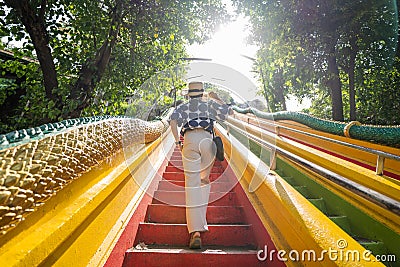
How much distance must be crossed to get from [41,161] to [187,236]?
186 centimetres

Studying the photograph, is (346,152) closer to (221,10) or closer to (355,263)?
(355,263)

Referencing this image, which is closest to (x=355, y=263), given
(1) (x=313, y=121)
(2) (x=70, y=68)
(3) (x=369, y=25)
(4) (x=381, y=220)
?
(4) (x=381, y=220)

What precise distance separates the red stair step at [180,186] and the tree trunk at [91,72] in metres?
1.64

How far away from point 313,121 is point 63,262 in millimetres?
4557

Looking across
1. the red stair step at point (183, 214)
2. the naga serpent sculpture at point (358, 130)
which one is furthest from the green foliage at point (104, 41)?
the naga serpent sculpture at point (358, 130)

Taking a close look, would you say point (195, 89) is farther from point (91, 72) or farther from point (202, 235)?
point (91, 72)

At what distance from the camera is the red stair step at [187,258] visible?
2.39 metres

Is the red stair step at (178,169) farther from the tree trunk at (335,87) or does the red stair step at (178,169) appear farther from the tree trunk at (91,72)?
the tree trunk at (335,87)

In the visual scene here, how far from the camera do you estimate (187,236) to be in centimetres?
286

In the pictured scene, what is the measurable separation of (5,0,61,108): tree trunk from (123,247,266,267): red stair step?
2792 millimetres

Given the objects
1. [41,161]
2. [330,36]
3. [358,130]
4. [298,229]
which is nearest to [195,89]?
[298,229]

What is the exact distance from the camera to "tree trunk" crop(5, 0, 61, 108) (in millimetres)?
4027

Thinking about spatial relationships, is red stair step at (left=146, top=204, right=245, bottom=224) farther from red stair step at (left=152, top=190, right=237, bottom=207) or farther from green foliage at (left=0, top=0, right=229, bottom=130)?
green foliage at (left=0, top=0, right=229, bottom=130)

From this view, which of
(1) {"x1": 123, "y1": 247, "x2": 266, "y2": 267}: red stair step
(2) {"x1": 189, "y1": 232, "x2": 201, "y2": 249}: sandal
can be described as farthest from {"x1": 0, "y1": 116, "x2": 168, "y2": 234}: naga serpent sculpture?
(2) {"x1": 189, "y1": 232, "x2": 201, "y2": 249}: sandal
